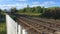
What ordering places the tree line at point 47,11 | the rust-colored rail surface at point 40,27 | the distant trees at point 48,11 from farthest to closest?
the distant trees at point 48,11 < the tree line at point 47,11 < the rust-colored rail surface at point 40,27

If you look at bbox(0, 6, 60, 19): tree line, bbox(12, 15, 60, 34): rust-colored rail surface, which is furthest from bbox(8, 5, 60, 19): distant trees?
bbox(12, 15, 60, 34): rust-colored rail surface

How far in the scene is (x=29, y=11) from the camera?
30.2 metres

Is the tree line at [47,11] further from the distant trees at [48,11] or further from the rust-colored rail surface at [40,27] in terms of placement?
the rust-colored rail surface at [40,27]

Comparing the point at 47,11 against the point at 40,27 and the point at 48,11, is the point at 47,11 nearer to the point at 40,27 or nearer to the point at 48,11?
the point at 48,11

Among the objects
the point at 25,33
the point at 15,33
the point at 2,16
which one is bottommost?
the point at 2,16

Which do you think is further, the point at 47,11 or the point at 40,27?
the point at 47,11

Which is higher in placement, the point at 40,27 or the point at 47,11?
the point at 40,27

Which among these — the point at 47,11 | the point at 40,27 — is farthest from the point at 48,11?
the point at 40,27

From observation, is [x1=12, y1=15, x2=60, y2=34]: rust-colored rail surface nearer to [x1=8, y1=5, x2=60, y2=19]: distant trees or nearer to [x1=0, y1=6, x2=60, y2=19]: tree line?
[x1=0, y1=6, x2=60, y2=19]: tree line

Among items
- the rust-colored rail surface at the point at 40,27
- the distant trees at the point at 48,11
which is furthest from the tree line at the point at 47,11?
the rust-colored rail surface at the point at 40,27

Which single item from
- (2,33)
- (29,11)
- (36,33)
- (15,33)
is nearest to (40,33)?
(36,33)

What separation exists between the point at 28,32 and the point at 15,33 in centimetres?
306

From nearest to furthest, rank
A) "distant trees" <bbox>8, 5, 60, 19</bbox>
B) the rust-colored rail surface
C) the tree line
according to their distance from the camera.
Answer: the rust-colored rail surface
the tree line
"distant trees" <bbox>8, 5, 60, 19</bbox>

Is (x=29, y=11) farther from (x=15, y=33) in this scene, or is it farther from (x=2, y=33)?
(x=15, y=33)
